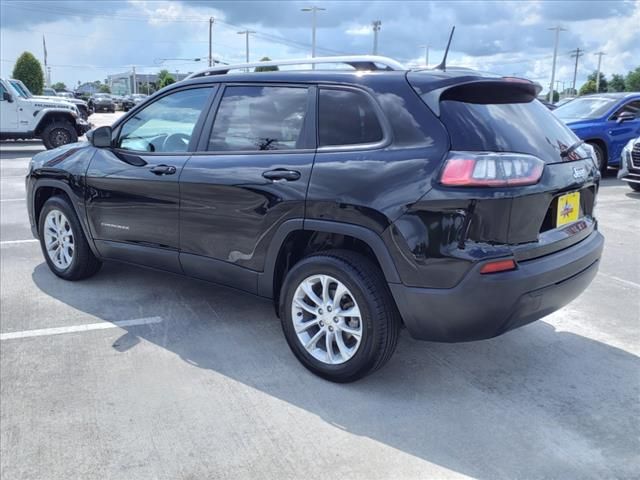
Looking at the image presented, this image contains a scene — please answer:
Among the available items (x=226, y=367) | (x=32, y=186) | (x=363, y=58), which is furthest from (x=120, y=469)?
(x=32, y=186)

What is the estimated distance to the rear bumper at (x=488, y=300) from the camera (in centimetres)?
284

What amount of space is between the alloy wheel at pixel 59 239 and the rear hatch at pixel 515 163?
3390 mm

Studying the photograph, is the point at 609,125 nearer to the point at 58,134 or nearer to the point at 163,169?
the point at 163,169

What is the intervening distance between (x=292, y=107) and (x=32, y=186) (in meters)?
3.01

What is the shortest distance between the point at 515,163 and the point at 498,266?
0.51 m

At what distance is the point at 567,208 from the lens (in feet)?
10.5

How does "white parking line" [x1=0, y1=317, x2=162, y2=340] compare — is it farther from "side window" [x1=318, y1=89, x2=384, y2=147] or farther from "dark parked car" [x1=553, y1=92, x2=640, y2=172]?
"dark parked car" [x1=553, y1=92, x2=640, y2=172]

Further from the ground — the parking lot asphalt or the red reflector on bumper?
the red reflector on bumper

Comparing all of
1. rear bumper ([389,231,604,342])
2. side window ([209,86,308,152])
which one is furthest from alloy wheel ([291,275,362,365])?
side window ([209,86,308,152])

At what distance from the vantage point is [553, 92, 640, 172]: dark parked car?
11094mm

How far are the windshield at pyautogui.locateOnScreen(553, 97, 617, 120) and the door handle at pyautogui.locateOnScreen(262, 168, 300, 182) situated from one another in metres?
9.77

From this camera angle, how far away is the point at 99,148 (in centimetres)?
476

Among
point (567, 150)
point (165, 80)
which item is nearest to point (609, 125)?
point (567, 150)

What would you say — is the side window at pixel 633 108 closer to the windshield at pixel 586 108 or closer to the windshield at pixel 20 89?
the windshield at pixel 586 108
